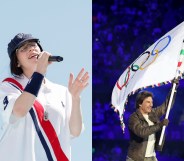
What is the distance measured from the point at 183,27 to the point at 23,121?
3.56 metres

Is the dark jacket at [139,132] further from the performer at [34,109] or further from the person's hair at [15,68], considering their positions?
the person's hair at [15,68]

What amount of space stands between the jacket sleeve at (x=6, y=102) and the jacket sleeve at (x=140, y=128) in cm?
291

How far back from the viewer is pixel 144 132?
4.79 meters

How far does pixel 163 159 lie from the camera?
6398mm

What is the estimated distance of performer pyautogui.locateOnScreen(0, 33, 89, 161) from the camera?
1947 mm

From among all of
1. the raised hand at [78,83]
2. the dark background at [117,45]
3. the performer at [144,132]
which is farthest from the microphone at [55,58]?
the dark background at [117,45]

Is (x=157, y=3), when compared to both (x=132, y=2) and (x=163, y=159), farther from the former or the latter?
(x=163, y=159)

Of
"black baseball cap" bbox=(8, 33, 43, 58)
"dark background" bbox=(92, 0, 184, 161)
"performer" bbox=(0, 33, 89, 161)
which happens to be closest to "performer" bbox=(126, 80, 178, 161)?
"dark background" bbox=(92, 0, 184, 161)

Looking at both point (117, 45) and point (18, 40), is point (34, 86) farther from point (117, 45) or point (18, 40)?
point (117, 45)

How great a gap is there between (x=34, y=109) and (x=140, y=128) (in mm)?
2944

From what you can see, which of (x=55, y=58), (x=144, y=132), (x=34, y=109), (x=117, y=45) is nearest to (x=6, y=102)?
(x=34, y=109)

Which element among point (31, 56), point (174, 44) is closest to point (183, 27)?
point (174, 44)

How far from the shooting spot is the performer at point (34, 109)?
1947mm

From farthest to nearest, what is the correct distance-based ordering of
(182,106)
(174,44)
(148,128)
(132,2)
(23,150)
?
1. (132,2)
2. (182,106)
3. (174,44)
4. (148,128)
5. (23,150)
